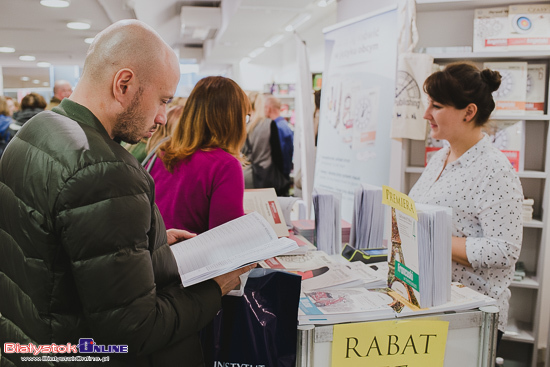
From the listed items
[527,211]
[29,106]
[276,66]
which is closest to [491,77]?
[527,211]

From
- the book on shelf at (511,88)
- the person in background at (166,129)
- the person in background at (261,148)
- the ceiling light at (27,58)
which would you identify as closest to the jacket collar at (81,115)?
the person in background at (166,129)

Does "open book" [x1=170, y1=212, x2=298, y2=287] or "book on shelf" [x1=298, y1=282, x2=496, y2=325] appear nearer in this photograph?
"open book" [x1=170, y1=212, x2=298, y2=287]

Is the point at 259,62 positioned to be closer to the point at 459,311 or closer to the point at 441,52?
the point at 441,52

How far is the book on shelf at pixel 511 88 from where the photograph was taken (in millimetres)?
2695

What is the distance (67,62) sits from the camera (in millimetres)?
11078

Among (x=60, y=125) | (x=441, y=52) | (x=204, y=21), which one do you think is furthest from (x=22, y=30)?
(x=60, y=125)

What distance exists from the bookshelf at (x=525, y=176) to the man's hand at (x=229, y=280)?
2.01 meters

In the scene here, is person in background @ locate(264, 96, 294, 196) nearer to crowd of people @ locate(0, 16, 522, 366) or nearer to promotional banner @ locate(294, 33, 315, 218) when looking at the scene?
promotional banner @ locate(294, 33, 315, 218)

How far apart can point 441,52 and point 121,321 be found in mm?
2560

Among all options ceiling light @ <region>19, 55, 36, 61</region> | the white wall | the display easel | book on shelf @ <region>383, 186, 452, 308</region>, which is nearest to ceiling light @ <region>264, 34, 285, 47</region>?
the white wall

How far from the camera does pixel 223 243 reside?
1.15m

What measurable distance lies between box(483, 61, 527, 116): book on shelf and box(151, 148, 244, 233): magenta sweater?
1.87 m

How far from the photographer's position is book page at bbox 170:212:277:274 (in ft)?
3.61

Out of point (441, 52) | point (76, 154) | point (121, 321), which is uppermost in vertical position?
point (441, 52)
